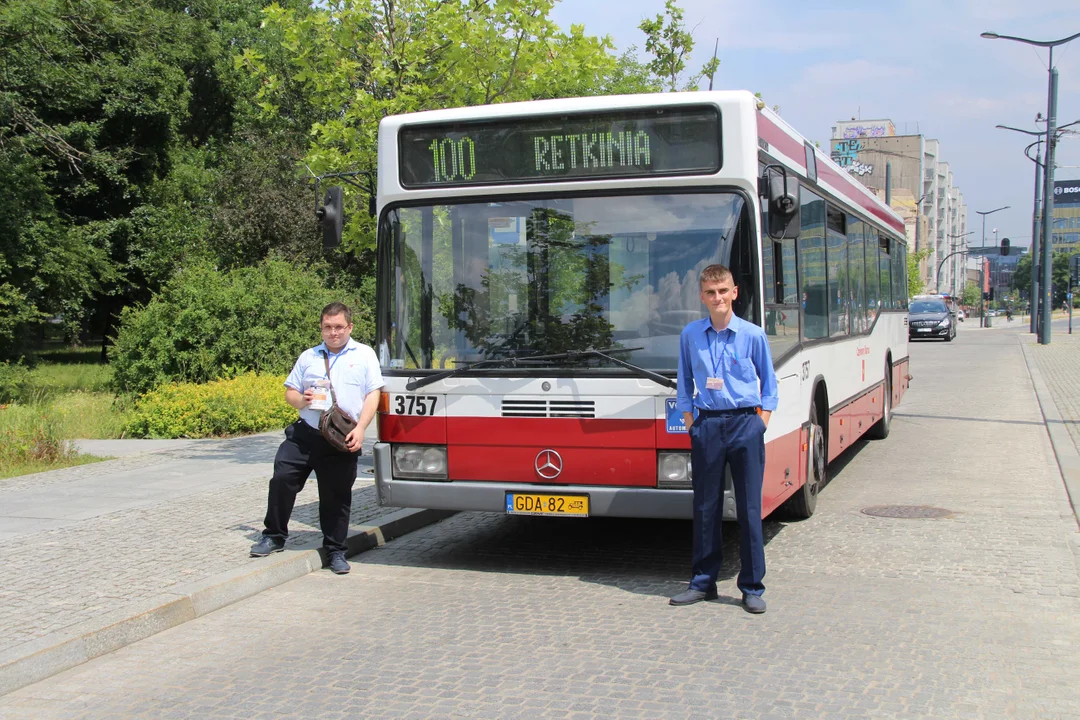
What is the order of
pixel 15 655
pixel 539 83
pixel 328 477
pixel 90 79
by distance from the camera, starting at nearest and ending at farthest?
pixel 15 655 < pixel 328 477 < pixel 539 83 < pixel 90 79

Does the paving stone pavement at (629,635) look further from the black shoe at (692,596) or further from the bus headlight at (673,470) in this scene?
the bus headlight at (673,470)

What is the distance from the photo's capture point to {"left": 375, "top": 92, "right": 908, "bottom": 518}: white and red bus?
22.4ft

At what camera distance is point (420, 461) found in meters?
7.38

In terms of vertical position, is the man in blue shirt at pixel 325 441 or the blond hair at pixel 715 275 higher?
the blond hair at pixel 715 275

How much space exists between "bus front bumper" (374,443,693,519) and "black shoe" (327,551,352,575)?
46 cm

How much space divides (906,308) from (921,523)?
29.3 ft

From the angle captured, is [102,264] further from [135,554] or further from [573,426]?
[573,426]

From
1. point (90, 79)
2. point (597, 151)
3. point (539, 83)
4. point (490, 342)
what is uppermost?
point (90, 79)

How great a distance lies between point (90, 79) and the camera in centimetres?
2609

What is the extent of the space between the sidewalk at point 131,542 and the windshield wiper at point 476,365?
145 centimetres

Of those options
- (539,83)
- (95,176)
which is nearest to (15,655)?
(539,83)

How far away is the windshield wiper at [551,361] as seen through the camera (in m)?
6.74

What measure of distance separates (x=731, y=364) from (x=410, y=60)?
20.9 ft

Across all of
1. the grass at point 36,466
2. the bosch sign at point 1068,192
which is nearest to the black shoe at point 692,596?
the grass at point 36,466
